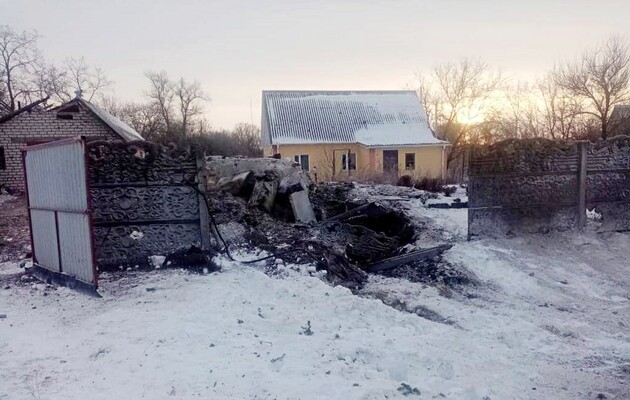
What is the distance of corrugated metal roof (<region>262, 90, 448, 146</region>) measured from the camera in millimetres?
23750

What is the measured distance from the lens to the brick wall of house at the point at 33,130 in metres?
15.4

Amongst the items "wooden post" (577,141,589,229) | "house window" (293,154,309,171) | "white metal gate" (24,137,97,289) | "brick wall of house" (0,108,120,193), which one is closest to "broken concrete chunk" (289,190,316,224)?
"white metal gate" (24,137,97,289)

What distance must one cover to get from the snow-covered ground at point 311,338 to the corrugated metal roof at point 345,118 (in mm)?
18178

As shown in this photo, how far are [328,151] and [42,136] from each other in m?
13.2

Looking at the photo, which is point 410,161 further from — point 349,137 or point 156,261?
point 156,261

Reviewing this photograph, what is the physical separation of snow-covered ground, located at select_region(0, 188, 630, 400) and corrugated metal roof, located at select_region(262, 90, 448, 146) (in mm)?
18178

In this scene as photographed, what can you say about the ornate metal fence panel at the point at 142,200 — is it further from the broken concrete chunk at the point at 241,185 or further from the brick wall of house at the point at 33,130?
the brick wall of house at the point at 33,130

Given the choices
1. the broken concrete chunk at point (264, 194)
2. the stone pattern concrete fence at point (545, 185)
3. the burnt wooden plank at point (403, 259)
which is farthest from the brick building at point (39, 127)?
the stone pattern concrete fence at point (545, 185)

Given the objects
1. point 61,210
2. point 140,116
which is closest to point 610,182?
point 61,210

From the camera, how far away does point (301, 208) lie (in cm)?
922

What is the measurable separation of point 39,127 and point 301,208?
11.6 meters

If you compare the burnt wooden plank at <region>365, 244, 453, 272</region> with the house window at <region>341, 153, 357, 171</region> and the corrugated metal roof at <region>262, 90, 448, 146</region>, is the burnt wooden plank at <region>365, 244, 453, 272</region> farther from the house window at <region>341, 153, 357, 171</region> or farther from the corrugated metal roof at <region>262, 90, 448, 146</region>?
the house window at <region>341, 153, 357, 171</region>

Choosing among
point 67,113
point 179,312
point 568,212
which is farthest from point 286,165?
point 67,113

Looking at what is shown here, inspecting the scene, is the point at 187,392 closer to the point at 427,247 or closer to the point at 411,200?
the point at 427,247
